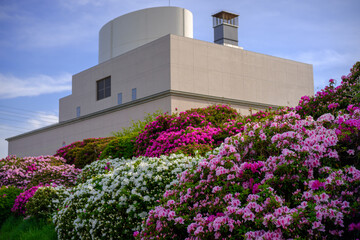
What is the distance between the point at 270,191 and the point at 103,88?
92.6 ft

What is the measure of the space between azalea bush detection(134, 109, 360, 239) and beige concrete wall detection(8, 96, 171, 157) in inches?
737

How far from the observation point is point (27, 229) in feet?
29.9

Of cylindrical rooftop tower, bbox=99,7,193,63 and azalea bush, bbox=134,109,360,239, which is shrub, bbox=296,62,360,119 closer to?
azalea bush, bbox=134,109,360,239

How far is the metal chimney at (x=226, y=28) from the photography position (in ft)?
113

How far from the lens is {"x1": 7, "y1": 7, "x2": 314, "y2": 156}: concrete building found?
25266 mm

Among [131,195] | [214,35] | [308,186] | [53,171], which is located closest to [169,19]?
[214,35]

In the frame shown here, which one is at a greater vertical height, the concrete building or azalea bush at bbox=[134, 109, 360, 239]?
the concrete building

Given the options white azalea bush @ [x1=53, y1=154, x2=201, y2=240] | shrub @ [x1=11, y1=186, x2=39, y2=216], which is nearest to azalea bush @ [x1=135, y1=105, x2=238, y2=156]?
white azalea bush @ [x1=53, y1=154, x2=201, y2=240]

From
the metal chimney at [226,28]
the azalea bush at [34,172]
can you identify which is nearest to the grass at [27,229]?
the azalea bush at [34,172]

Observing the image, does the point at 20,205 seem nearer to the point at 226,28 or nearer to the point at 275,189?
the point at 275,189

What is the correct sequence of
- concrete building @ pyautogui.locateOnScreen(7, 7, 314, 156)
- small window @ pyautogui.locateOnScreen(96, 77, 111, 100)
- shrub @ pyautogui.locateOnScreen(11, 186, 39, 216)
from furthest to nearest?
small window @ pyautogui.locateOnScreen(96, 77, 111, 100) → concrete building @ pyautogui.locateOnScreen(7, 7, 314, 156) → shrub @ pyautogui.locateOnScreen(11, 186, 39, 216)

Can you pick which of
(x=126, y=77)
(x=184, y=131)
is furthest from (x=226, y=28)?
(x=184, y=131)

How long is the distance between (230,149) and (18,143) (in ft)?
126

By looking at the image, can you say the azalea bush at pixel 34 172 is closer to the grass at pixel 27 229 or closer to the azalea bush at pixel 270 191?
the grass at pixel 27 229
